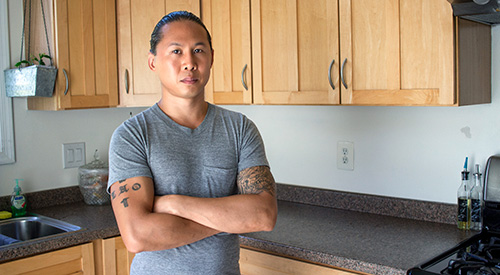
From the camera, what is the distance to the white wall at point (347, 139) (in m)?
2.24

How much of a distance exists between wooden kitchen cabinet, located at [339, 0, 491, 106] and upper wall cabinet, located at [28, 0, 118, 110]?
1.31 m

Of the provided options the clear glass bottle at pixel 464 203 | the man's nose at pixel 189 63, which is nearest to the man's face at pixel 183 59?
the man's nose at pixel 189 63

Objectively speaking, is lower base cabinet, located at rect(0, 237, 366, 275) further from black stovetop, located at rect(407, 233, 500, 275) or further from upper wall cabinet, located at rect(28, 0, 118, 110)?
upper wall cabinet, located at rect(28, 0, 118, 110)

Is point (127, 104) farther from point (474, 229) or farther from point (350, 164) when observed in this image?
point (474, 229)

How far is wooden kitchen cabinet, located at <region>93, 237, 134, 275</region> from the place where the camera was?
238 cm

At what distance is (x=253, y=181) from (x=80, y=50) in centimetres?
148

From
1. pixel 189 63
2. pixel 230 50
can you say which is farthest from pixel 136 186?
pixel 230 50

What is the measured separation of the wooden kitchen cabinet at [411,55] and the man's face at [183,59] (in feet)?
2.39

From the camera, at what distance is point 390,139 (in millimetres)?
2459

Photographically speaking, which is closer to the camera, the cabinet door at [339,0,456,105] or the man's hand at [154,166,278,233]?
the man's hand at [154,166,278,233]

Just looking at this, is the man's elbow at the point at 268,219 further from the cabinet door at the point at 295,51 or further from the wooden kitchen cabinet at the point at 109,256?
the wooden kitchen cabinet at the point at 109,256

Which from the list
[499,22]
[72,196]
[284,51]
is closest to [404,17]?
[499,22]

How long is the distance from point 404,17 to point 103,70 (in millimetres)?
1576

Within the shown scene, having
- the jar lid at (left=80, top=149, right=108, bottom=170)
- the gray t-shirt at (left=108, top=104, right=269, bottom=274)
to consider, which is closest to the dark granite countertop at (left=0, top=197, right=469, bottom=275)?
→ the jar lid at (left=80, top=149, right=108, bottom=170)
